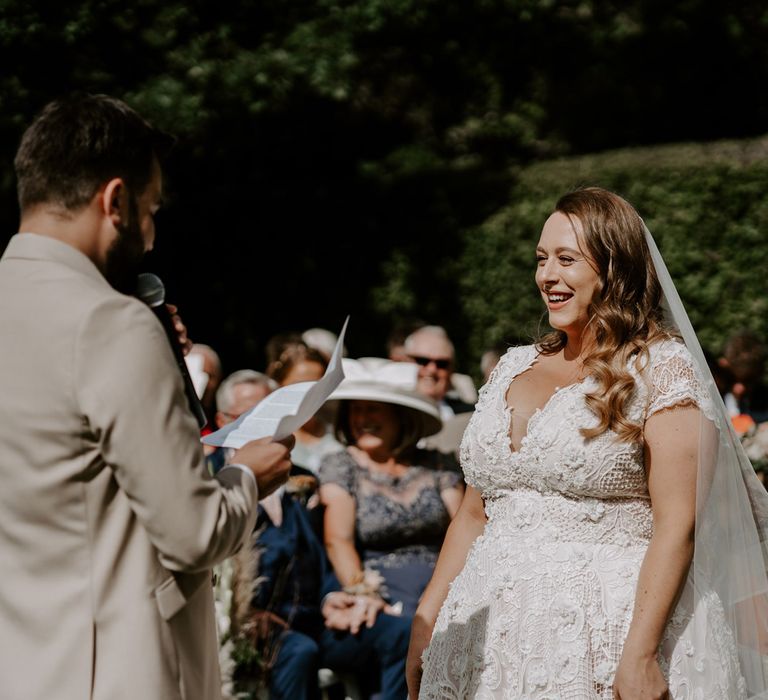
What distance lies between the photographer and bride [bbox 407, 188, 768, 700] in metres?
3.12

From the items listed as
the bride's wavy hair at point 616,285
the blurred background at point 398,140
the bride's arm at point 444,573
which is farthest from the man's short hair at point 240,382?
the bride's wavy hair at point 616,285

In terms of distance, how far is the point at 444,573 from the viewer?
3605 mm

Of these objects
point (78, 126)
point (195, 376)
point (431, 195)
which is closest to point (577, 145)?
point (431, 195)

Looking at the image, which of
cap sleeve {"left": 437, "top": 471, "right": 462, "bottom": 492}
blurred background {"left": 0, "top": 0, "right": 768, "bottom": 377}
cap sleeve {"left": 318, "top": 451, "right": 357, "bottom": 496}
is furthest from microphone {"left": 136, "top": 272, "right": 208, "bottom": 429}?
blurred background {"left": 0, "top": 0, "right": 768, "bottom": 377}

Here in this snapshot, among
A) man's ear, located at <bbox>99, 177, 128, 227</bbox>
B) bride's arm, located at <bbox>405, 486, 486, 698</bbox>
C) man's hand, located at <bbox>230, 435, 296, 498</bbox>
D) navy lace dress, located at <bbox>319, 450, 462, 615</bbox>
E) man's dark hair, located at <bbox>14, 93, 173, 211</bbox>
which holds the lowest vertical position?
navy lace dress, located at <bbox>319, 450, 462, 615</bbox>

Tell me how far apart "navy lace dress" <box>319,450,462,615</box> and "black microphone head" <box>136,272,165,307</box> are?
3044 mm

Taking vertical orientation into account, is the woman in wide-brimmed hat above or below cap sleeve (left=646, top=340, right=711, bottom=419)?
below

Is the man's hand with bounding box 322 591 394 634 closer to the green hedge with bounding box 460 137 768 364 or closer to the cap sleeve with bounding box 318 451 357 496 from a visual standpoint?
the cap sleeve with bounding box 318 451 357 496

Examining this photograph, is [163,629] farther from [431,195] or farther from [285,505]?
[431,195]

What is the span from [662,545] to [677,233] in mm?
9540

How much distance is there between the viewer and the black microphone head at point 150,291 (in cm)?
288

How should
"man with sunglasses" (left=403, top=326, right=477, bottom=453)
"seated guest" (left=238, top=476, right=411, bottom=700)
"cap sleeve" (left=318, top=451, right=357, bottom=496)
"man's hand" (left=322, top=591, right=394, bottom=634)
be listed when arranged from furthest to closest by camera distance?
"man with sunglasses" (left=403, top=326, right=477, bottom=453) → "cap sleeve" (left=318, top=451, right=357, bottom=496) → "man's hand" (left=322, top=591, right=394, bottom=634) → "seated guest" (left=238, top=476, right=411, bottom=700)

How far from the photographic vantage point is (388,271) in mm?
13508

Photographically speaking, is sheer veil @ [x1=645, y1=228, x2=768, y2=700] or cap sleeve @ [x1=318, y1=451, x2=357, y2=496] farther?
cap sleeve @ [x1=318, y1=451, x2=357, y2=496]
